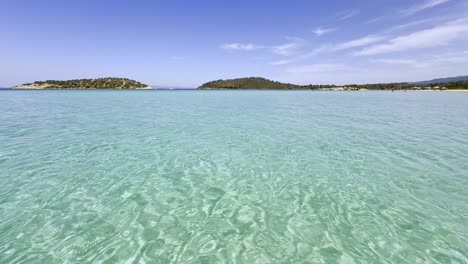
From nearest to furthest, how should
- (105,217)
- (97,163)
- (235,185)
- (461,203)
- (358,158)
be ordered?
1. (105,217)
2. (461,203)
3. (235,185)
4. (97,163)
5. (358,158)

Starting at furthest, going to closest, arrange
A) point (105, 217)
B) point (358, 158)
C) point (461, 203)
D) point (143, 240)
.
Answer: point (358, 158)
point (461, 203)
point (105, 217)
point (143, 240)

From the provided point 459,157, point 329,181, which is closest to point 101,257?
point 329,181

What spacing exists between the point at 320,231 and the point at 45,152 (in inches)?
555

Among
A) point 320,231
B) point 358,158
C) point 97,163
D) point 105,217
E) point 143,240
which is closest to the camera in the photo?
point 143,240

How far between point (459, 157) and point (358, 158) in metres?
5.40

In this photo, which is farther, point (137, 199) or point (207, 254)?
point (137, 199)

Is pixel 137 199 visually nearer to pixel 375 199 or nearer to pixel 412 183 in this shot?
pixel 375 199

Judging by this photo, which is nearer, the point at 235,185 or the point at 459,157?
the point at 235,185

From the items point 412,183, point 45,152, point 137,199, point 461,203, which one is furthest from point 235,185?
point 45,152

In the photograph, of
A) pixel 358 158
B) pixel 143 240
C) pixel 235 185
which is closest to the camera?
pixel 143 240

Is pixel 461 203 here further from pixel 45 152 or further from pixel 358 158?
pixel 45 152

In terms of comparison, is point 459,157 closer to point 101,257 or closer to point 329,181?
point 329,181

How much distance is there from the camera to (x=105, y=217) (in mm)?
6738

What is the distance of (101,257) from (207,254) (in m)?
2.32
